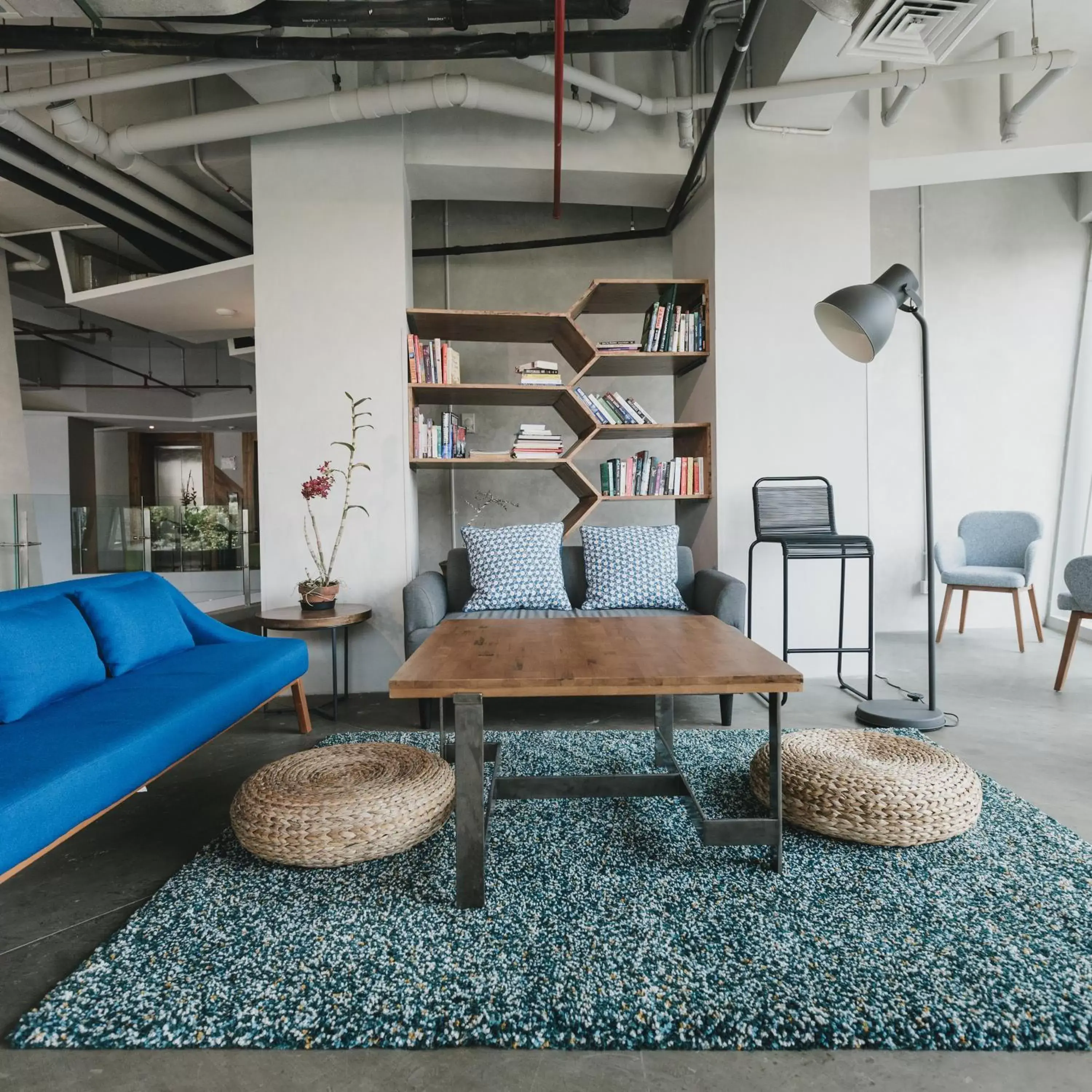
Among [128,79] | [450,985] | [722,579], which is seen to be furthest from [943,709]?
[128,79]

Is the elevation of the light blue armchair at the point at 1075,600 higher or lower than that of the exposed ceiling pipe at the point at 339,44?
lower

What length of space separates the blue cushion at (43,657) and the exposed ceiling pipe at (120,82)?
2.54 metres

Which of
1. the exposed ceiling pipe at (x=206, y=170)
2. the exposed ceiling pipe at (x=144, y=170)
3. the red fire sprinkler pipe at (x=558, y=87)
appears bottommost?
the red fire sprinkler pipe at (x=558, y=87)

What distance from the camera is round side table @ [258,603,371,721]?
133 inches

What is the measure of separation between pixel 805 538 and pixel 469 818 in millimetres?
2518

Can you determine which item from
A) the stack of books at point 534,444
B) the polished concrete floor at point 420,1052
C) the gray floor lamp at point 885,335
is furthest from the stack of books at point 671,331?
the polished concrete floor at point 420,1052

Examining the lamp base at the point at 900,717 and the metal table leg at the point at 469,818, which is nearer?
the metal table leg at the point at 469,818

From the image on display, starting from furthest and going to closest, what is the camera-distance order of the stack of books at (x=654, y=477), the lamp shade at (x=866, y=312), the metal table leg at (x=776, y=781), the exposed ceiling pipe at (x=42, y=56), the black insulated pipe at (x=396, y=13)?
the stack of books at (x=654, y=477)
the exposed ceiling pipe at (x=42, y=56)
the black insulated pipe at (x=396, y=13)
the lamp shade at (x=866, y=312)
the metal table leg at (x=776, y=781)

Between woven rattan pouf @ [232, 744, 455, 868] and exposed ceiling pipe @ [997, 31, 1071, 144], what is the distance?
4.32m

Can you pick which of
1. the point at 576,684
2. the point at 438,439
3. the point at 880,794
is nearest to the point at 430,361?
the point at 438,439

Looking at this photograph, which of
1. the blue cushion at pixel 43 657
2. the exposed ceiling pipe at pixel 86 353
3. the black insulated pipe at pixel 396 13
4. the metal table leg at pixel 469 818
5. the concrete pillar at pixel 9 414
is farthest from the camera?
the exposed ceiling pipe at pixel 86 353

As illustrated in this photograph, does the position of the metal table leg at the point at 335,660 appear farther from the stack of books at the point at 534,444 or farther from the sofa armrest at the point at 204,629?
the stack of books at the point at 534,444

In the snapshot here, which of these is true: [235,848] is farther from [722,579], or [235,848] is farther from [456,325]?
[456,325]

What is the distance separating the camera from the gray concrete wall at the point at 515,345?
5.09m
